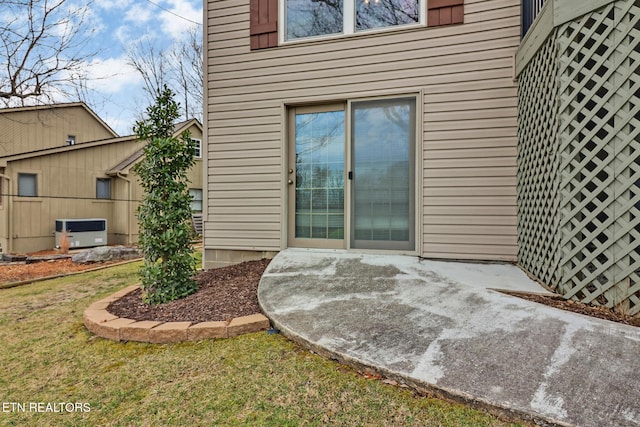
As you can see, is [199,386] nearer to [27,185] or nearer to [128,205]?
[128,205]

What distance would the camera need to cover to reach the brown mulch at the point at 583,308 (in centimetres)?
224

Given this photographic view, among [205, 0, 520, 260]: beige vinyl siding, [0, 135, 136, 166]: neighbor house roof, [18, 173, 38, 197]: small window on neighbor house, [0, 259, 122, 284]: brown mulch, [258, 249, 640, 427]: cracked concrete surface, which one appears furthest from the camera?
[18, 173, 38, 197]: small window on neighbor house

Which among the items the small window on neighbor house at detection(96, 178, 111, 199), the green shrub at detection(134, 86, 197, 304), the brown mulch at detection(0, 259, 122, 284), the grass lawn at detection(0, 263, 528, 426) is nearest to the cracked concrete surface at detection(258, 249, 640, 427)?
the grass lawn at detection(0, 263, 528, 426)

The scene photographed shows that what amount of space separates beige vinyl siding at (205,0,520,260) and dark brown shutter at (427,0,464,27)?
71 mm

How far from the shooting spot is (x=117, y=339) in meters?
2.47

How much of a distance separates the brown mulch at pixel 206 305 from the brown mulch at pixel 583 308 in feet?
7.38

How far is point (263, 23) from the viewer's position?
4461 millimetres

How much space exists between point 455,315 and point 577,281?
111cm

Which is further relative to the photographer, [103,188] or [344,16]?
[103,188]

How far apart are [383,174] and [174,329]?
112 inches

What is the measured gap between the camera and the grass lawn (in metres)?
1.53

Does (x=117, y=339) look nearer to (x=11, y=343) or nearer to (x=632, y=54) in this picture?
(x=11, y=343)

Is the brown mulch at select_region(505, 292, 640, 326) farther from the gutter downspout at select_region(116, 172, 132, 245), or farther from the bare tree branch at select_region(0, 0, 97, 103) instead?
the gutter downspout at select_region(116, 172, 132, 245)

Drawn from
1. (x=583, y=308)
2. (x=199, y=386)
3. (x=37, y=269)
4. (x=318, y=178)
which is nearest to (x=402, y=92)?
(x=318, y=178)
